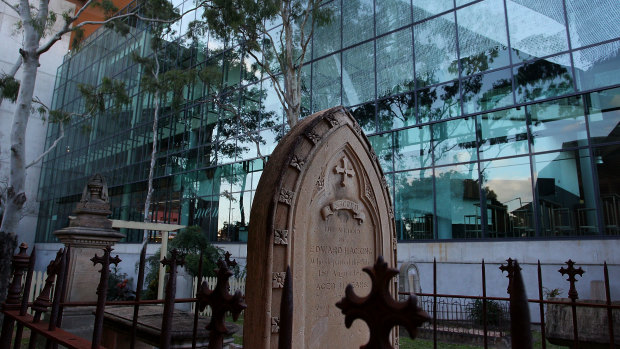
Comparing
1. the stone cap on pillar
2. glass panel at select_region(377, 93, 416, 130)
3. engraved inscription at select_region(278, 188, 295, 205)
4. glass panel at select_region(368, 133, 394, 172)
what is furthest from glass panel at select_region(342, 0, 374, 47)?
engraved inscription at select_region(278, 188, 295, 205)

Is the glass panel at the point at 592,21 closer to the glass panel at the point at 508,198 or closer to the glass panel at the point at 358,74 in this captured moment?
the glass panel at the point at 508,198

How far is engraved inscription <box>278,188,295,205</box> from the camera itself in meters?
3.07

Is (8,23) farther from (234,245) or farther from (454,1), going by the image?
(454,1)

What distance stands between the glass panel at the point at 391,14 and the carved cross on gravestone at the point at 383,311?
675 inches

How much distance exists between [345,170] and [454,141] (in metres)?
12.4

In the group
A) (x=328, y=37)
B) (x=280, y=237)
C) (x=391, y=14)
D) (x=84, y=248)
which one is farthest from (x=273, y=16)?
(x=280, y=237)

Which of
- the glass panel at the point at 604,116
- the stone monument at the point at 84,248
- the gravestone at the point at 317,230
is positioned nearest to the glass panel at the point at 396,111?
the glass panel at the point at 604,116

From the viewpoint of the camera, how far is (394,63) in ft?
54.6

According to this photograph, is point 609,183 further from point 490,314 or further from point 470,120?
point 490,314

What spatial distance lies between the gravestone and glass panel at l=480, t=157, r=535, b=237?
1083 cm

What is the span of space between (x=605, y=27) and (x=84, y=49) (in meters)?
38.6

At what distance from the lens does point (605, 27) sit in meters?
12.3

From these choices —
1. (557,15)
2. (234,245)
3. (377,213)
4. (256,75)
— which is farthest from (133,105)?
(377,213)

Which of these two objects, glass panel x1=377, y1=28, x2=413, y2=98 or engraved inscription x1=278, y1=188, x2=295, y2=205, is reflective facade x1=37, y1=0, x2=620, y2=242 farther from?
engraved inscription x1=278, y1=188, x2=295, y2=205
